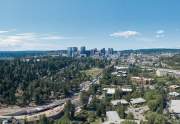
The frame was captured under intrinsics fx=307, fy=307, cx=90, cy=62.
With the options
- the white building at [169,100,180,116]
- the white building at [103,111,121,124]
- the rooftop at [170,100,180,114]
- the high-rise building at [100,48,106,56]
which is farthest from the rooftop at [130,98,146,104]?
the high-rise building at [100,48,106,56]

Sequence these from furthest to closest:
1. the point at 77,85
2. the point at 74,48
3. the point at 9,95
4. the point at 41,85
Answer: the point at 74,48 → the point at 77,85 → the point at 41,85 → the point at 9,95

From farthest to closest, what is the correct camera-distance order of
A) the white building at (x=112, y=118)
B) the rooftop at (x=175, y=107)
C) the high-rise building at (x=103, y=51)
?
the high-rise building at (x=103, y=51), the rooftop at (x=175, y=107), the white building at (x=112, y=118)

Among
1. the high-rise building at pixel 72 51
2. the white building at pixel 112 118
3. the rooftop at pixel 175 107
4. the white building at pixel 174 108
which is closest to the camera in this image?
the white building at pixel 112 118

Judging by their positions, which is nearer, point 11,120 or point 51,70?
point 11,120

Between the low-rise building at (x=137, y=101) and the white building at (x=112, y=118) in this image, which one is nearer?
the white building at (x=112, y=118)

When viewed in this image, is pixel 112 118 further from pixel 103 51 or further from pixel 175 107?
pixel 103 51

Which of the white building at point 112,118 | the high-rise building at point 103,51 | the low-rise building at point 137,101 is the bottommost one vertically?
the low-rise building at point 137,101

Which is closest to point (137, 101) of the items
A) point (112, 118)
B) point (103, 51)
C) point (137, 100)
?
point (137, 100)

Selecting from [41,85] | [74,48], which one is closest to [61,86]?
[41,85]

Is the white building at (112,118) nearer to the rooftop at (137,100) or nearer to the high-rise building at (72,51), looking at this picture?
the rooftop at (137,100)

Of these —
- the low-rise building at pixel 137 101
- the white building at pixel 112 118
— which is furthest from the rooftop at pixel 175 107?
the white building at pixel 112 118

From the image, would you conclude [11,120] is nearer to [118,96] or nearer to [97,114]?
[97,114]
